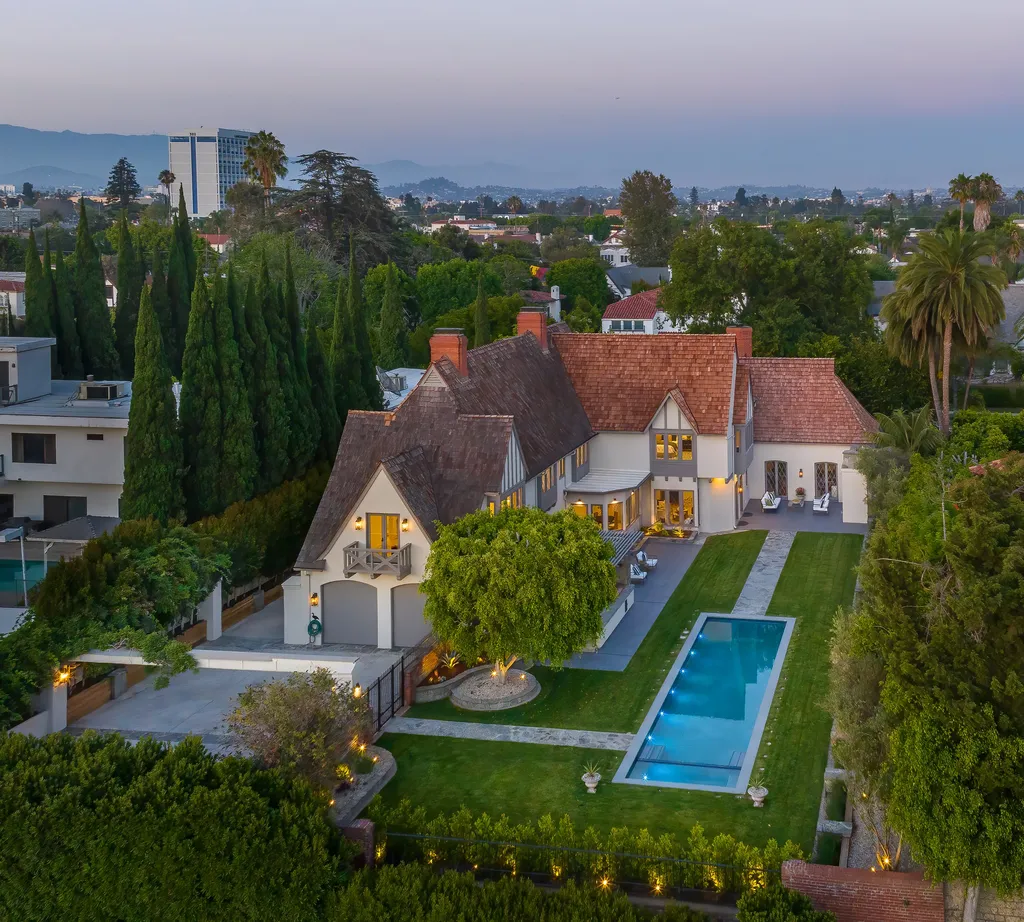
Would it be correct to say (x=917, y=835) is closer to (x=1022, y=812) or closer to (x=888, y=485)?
(x=1022, y=812)

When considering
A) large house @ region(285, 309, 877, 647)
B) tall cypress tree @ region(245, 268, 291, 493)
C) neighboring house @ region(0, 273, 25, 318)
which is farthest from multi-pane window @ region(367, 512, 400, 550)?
neighboring house @ region(0, 273, 25, 318)

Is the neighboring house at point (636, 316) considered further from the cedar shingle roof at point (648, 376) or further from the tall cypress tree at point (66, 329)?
the tall cypress tree at point (66, 329)

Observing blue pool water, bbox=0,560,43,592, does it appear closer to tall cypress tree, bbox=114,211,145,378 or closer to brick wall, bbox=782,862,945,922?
tall cypress tree, bbox=114,211,145,378

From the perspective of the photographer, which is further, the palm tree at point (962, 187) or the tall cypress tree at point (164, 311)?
the palm tree at point (962, 187)

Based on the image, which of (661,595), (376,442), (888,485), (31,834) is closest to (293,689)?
(31,834)

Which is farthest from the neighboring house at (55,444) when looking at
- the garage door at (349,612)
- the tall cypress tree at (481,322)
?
the tall cypress tree at (481,322)

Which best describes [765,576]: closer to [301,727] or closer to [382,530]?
[382,530]
